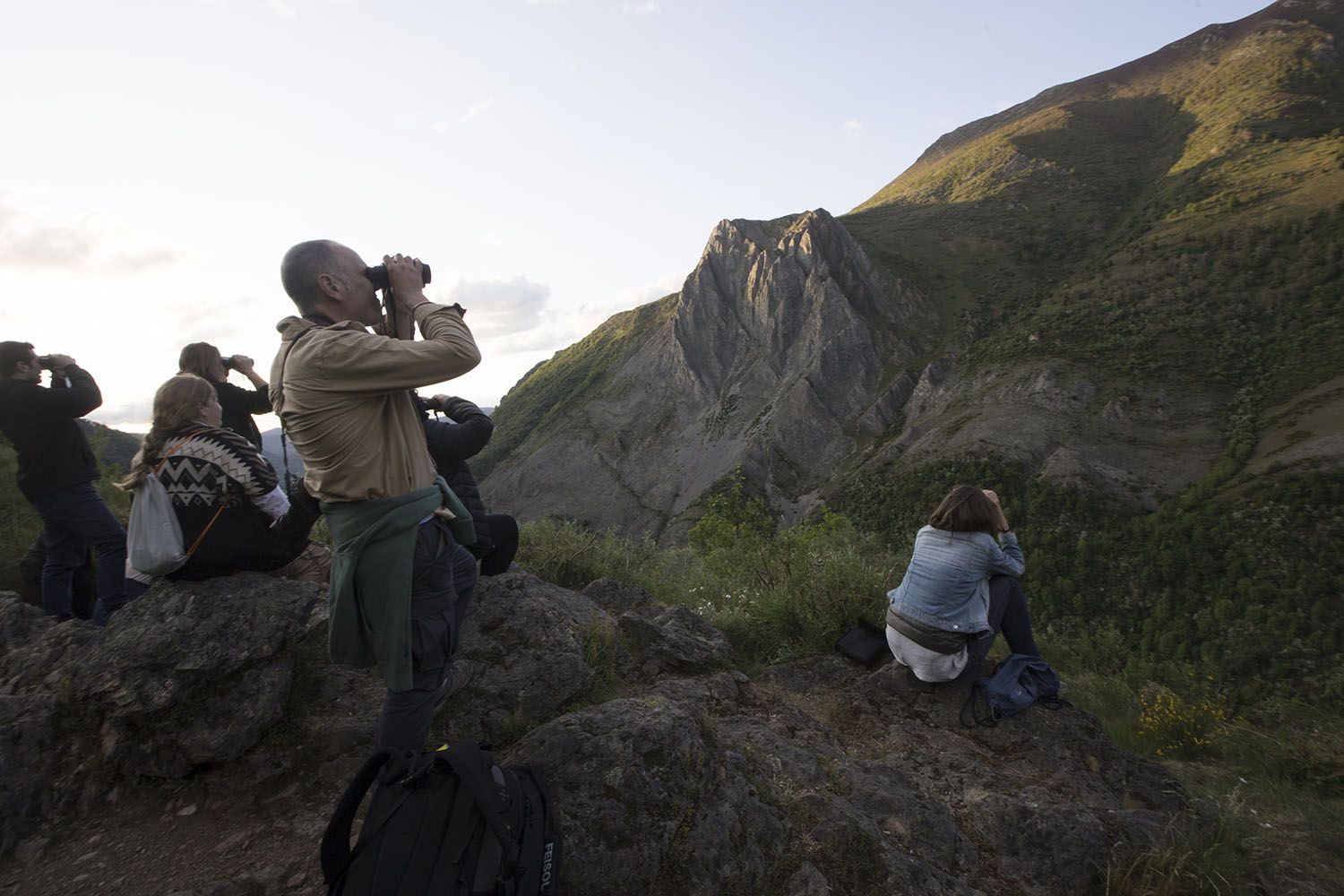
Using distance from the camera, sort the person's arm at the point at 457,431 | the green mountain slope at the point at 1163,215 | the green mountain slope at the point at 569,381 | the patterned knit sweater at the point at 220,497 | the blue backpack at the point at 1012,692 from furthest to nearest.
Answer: the green mountain slope at the point at 569,381 → the green mountain slope at the point at 1163,215 → the blue backpack at the point at 1012,692 → the patterned knit sweater at the point at 220,497 → the person's arm at the point at 457,431

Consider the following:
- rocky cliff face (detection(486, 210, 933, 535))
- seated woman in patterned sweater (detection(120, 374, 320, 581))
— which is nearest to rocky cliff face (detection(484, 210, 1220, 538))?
rocky cliff face (detection(486, 210, 933, 535))

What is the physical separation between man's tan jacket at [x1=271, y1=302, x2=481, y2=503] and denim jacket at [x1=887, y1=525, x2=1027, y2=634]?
346 centimetres

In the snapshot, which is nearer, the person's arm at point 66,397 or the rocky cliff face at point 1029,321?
the person's arm at point 66,397

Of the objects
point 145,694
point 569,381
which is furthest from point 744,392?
point 145,694

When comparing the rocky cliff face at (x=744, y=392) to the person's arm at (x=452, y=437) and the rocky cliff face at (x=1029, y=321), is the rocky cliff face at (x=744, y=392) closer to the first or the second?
the rocky cliff face at (x=1029, y=321)

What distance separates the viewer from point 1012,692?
166 inches

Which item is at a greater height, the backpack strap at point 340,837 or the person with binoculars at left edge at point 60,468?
the person with binoculars at left edge at point 60,468

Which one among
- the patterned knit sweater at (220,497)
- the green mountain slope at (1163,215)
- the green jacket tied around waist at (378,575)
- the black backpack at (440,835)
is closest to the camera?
the black backpack at (440,835)

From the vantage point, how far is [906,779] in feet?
11.2

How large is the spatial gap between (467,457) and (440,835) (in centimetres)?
169

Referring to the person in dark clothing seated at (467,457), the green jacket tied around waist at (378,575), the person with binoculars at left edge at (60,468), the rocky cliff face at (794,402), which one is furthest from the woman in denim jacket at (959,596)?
the rocky cliff face at (794,402)

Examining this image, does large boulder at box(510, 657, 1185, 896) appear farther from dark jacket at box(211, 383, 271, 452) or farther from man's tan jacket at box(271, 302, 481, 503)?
dark jacket at box(211, 383, 271, 452)

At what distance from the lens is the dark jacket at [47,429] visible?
12.6ft

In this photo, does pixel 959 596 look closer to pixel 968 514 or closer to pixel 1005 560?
pixel 1005 560
